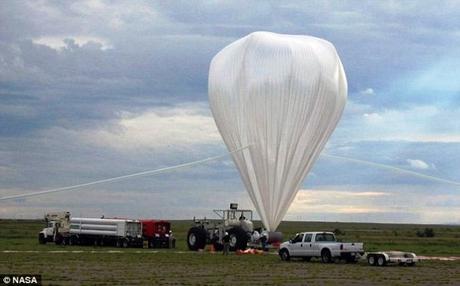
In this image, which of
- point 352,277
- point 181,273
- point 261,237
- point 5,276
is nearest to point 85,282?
point 5,276

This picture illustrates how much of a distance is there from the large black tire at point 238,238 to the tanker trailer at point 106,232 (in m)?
12.4

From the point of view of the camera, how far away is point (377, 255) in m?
41.9

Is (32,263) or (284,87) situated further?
(284,87)

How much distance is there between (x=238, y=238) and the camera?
5478cm

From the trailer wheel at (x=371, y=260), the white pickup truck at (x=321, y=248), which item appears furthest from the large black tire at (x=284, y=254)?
the trailer wheel at (x=371, y=260)

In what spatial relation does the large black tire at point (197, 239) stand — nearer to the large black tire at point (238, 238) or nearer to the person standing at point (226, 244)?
the large black tire at point (238, 238)

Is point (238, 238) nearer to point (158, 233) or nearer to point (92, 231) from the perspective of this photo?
point (158, 233)

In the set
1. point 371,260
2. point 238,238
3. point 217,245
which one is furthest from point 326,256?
point 217,245

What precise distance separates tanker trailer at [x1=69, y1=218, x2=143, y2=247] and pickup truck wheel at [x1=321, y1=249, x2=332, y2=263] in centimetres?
2386

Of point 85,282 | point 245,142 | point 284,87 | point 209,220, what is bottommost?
point 85,282

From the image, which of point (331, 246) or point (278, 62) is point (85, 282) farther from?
point (278, 62)

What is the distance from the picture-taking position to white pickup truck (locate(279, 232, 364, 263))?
1735 inches

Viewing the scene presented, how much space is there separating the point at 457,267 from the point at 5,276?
22.0m

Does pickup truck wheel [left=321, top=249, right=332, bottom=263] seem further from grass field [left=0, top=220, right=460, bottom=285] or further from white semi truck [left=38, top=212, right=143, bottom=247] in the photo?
white semi truck [left=38, top=212, right=143, bottom=247]
